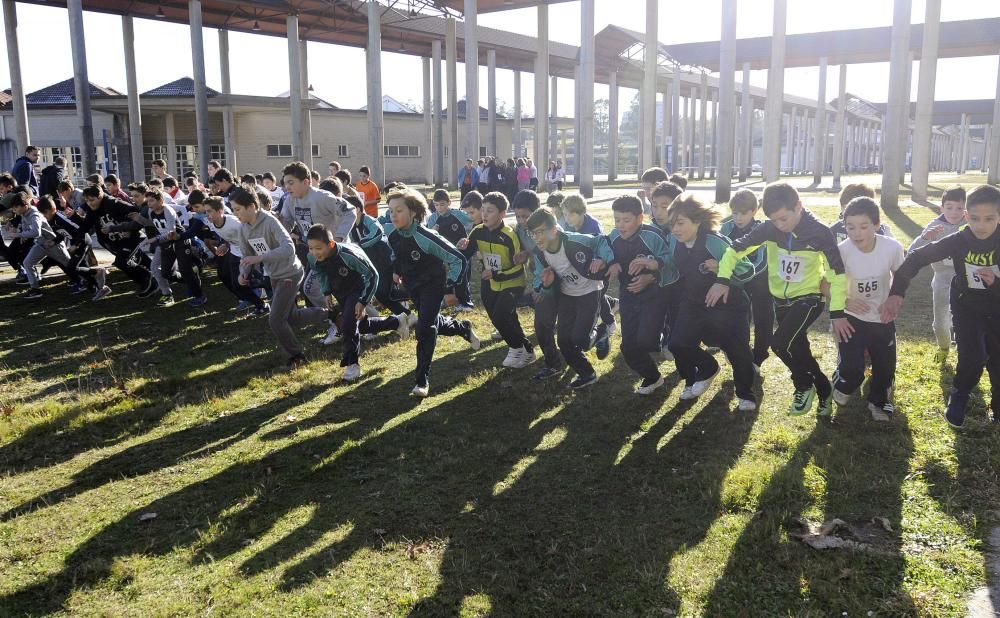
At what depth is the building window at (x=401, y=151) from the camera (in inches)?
1884

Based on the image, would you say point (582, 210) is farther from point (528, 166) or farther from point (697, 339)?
point (528, 166)

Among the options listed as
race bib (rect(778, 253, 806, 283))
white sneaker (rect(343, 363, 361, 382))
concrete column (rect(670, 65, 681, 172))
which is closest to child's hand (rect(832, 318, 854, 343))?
race bib (rect(778, 253, 806, 283))

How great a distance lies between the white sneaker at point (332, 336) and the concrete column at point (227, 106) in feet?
101

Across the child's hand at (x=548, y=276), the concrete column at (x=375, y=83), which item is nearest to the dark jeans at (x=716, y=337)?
the child's hand at (x=548, y=276)

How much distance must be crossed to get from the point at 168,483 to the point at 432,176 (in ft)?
137

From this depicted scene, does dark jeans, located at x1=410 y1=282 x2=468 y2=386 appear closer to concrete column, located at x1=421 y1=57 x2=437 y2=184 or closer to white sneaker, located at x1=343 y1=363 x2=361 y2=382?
white sneaker, located at x1=343 y1=363 x2=361 y2=382

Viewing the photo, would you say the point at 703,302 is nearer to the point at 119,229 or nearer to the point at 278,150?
the point at 119,229

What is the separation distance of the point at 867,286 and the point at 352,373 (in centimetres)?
458

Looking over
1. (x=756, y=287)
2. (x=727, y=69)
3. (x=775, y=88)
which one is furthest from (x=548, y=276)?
(x=775, y=88)

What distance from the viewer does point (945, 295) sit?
7.05m

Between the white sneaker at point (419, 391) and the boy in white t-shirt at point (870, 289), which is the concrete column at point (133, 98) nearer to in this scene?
the white sneaker at point (419, 391)

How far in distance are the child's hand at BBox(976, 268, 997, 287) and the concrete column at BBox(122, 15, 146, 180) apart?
110 ft

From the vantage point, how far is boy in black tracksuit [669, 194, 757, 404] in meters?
5.66

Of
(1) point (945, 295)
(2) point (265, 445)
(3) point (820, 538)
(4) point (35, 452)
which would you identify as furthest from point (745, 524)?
(4) point (35, 452)
